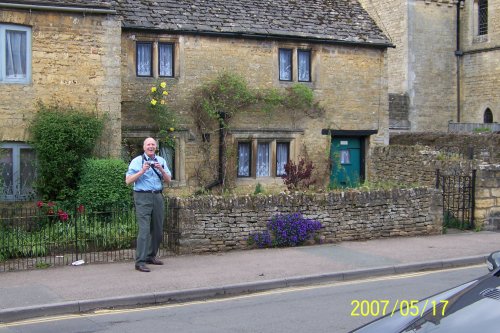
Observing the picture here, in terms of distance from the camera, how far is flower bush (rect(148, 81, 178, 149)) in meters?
17.2

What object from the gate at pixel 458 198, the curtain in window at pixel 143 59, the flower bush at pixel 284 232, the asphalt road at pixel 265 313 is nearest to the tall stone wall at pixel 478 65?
the gate at pixel 458 198

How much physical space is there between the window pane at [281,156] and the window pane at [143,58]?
4.66 meters

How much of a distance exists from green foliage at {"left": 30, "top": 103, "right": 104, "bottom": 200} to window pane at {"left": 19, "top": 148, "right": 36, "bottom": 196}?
27 cm

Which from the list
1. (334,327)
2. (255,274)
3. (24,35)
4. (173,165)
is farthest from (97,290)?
(173,165)

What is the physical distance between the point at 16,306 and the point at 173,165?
33.4 feet

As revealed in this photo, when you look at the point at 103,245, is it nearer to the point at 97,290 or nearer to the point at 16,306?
the point at 97,290

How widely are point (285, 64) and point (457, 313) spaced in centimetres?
1623

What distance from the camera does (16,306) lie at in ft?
26.4

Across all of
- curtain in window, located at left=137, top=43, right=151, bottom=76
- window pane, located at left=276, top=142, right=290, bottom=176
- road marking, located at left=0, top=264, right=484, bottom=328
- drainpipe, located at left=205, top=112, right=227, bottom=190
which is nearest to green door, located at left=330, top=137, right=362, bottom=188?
window pane, located at left=276, top=142, right=290, bottom=176

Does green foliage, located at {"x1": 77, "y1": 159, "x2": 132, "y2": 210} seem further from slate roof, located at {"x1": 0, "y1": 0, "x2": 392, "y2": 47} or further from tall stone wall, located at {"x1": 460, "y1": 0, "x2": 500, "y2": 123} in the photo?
tall stone wall, located at {"x1": 460, "y1": 0, "x2": 500, "y2": 123}

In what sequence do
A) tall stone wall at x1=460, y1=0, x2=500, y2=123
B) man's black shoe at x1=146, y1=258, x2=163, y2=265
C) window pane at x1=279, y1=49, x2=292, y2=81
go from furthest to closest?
tall stone wall at x1=460, y1=0, x2=500, y2=123 → window pane at x1=279, y1=49, x2=292, y2=81 → man's black shoe at x1=146, y1=258, x2=163, y2=265

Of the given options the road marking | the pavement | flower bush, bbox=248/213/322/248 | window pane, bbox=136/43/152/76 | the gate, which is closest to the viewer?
the road marking

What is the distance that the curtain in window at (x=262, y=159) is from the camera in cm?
1931

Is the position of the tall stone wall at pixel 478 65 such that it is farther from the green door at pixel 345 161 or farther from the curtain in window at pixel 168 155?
the curtain in window at pixel 168 155
